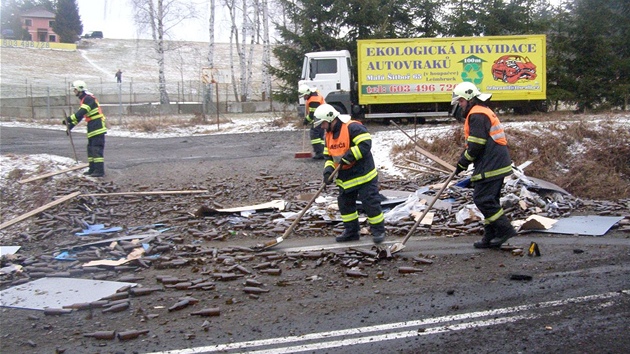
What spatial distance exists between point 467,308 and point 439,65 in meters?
18.5

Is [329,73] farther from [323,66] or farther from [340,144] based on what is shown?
[340,144]

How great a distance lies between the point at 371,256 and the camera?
677cm

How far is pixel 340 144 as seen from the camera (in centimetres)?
762

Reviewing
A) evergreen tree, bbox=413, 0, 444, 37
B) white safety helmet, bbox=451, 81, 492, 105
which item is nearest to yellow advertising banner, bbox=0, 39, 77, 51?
evergreen tree, bbox=413, 0, 444, 37

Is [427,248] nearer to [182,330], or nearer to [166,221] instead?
[182,330]

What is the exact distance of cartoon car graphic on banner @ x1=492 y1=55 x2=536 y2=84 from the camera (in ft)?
74.1

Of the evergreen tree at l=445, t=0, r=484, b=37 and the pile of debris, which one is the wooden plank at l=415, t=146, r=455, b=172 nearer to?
the pile of debris

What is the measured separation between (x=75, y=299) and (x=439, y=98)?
18914 mm

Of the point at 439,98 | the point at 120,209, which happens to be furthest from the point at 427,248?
A: the point at 439,98

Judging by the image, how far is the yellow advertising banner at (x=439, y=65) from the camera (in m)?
22.4

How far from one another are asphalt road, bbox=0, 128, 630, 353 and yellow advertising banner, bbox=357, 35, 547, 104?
15.4m

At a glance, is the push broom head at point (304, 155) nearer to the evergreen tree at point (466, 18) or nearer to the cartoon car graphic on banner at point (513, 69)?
the cartoon car graphic on banner at point (513, 69)

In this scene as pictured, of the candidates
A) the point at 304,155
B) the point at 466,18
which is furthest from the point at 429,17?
the point at 304,155

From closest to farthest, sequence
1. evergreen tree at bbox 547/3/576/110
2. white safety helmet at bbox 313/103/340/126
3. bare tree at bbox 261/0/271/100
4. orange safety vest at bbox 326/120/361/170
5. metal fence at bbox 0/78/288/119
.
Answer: white safety helmet at bbox 313/103/340/126 < orange safety vest at bbox 326/120/361/170 < evergreen tree at bbox 547/3/576/110 < metal fence at bbox 0/78/288/119 < bare tree at bbox 261/0/271/100
